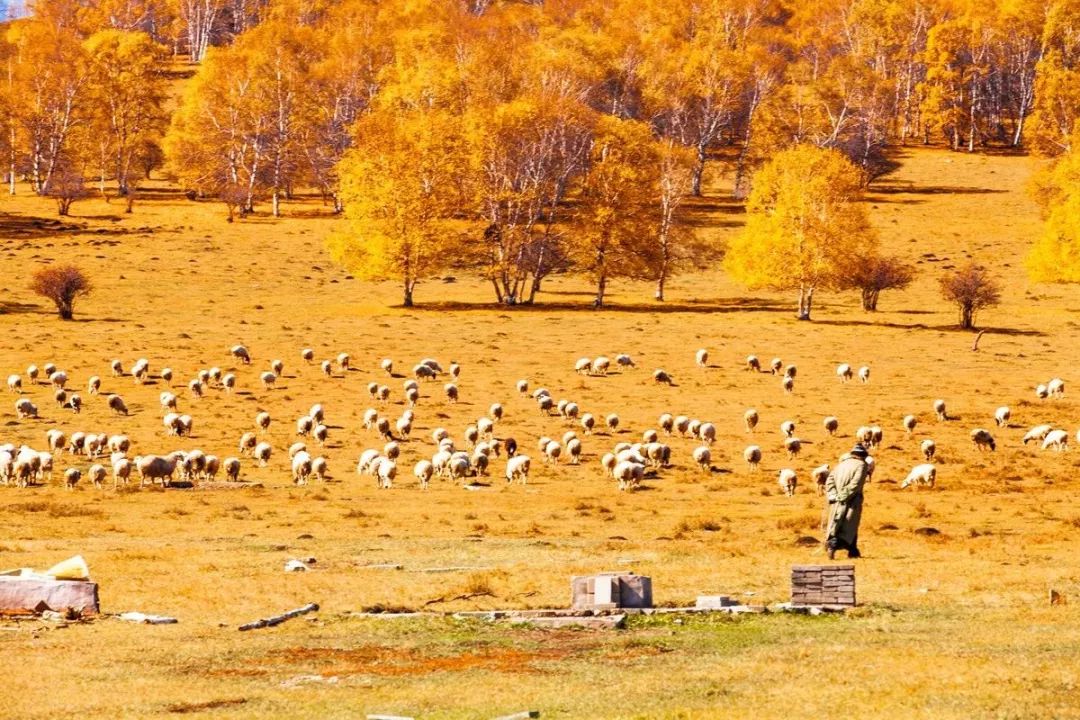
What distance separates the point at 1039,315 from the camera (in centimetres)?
7875

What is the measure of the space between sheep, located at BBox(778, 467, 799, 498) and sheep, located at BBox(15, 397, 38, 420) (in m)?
24.3

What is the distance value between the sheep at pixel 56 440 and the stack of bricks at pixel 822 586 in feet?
95.7

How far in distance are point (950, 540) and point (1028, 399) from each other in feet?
93.2

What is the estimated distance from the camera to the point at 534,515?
3584 cm

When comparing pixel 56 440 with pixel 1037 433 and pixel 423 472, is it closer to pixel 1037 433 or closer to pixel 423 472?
pixel 423 472

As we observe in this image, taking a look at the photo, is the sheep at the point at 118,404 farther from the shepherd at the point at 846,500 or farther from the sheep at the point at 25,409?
the shepherd at the point at 846,500

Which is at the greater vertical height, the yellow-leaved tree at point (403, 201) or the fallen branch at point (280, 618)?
the yellow-leaved tree at point (403, 201)

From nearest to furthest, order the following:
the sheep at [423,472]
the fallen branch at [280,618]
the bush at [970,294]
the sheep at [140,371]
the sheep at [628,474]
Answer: the fallen branch at [280,618] → the sheep at [628,474] → the sheep at [423,472] → the sheep at [140,371] → the bush at [970,294]

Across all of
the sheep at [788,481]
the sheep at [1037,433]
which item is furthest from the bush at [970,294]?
the sheep at [788,481]

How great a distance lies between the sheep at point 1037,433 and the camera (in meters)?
48.8

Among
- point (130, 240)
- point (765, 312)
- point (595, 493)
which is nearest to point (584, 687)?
point (595, 493)

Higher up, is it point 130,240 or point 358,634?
point 130,240

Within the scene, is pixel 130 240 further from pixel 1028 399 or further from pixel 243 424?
pixel 1028 399

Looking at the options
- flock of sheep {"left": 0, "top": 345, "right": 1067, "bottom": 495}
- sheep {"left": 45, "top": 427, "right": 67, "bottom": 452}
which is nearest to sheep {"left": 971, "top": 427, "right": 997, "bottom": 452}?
flock of sheep {"left": 0, "top": 345, "right": 1067, "bottom": 495}
